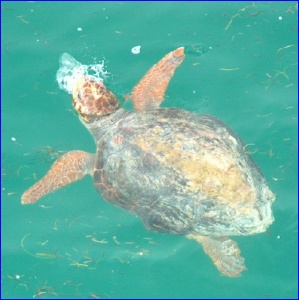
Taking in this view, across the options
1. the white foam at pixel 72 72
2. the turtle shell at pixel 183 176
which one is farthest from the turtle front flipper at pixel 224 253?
the white foam at pixel 72 72

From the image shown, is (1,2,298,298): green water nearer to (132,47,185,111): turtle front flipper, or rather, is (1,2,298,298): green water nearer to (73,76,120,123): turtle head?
(132,47,185,111): turtle front flipper

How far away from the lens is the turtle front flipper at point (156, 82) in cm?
704

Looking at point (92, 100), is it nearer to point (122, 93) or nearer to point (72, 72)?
point (122, 93)

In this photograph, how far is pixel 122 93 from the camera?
725cm

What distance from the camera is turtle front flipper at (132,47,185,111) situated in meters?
7.04

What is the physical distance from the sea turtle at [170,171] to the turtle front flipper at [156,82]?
2 centimetres

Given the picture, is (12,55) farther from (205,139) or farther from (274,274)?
(274,274)

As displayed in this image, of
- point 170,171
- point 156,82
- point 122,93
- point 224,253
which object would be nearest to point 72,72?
point 122,93

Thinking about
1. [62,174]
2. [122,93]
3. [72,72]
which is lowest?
[62,174]

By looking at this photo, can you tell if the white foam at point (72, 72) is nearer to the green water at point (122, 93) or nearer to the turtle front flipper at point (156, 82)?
the green water at point (122, 93)

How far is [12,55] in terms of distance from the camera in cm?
757

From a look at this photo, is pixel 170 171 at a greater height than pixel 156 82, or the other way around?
pixel 156 82

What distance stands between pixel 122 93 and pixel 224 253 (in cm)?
275

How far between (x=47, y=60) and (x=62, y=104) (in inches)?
31.5
